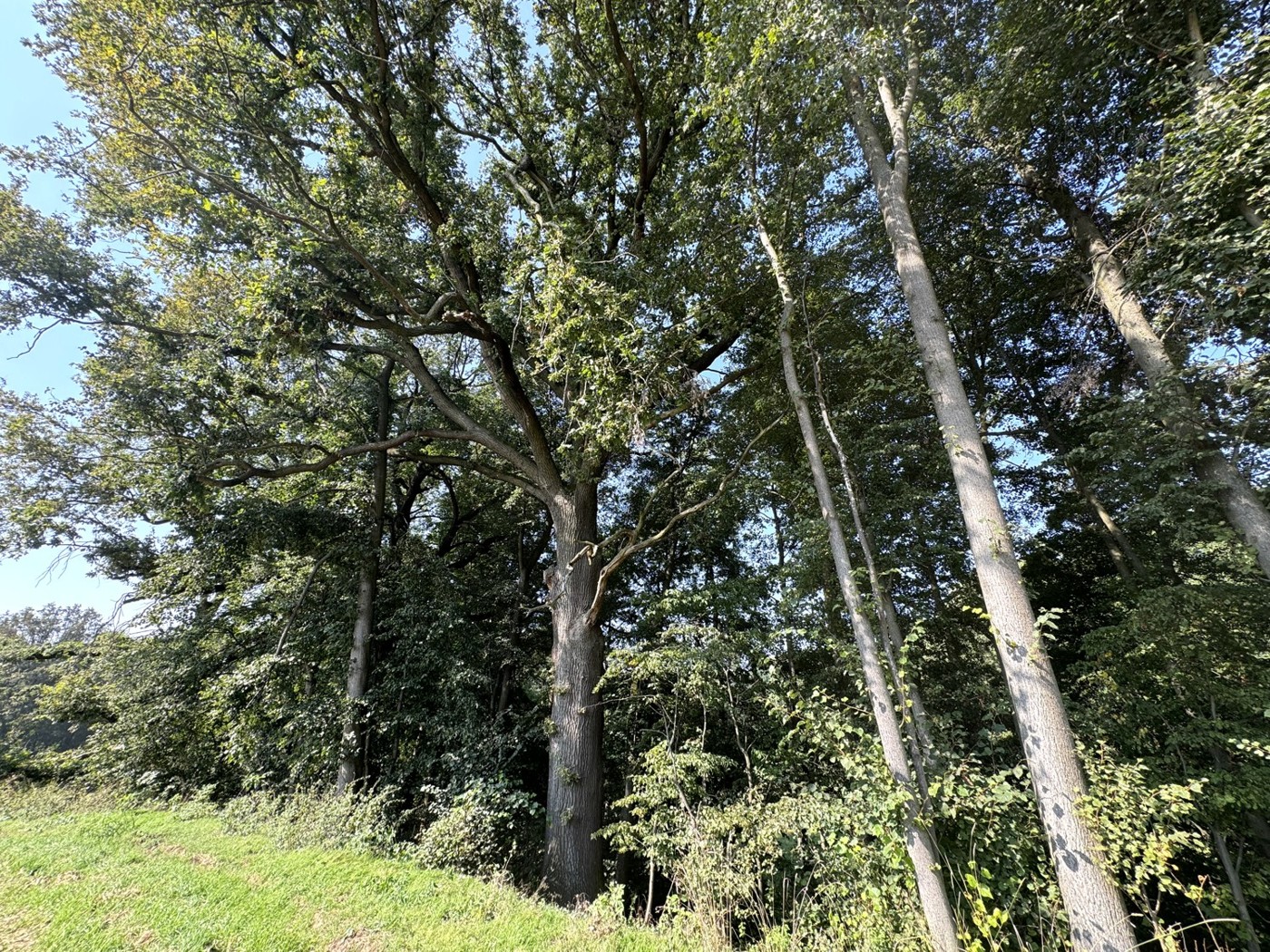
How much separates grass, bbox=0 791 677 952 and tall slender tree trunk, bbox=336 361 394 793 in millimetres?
2490

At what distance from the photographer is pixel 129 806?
7.62 metres

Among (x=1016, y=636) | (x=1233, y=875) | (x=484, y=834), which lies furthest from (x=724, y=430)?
(x=1233, y=875)

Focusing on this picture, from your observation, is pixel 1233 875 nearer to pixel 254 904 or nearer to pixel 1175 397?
pixel 1175 397

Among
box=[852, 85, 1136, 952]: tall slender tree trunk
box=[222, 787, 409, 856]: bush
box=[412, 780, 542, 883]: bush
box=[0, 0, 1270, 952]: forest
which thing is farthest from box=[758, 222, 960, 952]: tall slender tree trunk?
box=[222, 787, 409, 856]: bush

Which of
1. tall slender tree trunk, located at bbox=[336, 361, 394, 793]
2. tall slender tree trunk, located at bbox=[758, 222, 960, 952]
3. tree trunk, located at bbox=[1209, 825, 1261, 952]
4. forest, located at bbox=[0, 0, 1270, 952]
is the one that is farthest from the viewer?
tall slender tree trunk, located at bbox=[336, 361, 394, 793]

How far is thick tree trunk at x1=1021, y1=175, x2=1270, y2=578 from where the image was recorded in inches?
199

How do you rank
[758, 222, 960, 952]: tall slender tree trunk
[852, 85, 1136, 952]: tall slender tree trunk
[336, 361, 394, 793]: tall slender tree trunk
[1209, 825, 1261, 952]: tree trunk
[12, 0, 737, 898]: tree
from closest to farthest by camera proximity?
[852, 85, 1136, 952]: tall slender tree trunk < [758, 222, 960, 952]: tall slender tree trunk < [1209, 825, 1261, 952]: tree trunk < [12, 0, 737, 898]: tree < [336, 361, 394, 793]: tall slender tree trunk

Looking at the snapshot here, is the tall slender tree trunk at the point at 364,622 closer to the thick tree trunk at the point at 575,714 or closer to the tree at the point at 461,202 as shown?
the tree at the point at 461,202

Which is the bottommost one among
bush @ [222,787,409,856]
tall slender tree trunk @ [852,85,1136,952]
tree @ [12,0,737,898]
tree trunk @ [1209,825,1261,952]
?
tree trunk @ [1209,825,1261,952]

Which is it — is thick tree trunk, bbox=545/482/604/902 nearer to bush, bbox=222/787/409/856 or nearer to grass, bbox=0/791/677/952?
grass, bbox=0/791/677/952

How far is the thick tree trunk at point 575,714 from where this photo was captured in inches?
219

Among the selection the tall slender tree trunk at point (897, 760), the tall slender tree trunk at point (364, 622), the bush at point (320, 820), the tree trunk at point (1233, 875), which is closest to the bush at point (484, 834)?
the bush at point (320, 820)

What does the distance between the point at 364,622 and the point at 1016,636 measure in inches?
382

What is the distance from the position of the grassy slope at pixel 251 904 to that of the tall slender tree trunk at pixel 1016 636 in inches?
114
